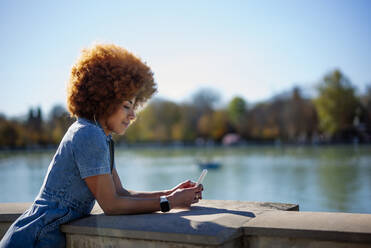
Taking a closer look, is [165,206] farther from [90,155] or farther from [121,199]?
[90,155]

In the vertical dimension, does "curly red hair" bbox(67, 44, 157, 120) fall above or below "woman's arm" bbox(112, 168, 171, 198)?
above

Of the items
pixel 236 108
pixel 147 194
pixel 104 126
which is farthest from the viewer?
pixel 236 108

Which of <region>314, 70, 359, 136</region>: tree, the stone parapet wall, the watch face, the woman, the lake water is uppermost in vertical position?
<region>314, 70, 359, 136</region>: tree

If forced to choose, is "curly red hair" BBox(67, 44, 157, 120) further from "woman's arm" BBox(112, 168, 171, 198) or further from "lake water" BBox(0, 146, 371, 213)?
"lake water" BBox(0, 146, 371, 213)

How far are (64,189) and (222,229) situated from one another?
32.2 inches

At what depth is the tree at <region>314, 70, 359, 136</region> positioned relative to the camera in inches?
2603

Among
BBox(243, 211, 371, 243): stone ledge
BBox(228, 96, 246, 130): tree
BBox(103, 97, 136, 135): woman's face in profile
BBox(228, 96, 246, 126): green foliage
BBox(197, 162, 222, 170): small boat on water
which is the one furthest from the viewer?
BBox(228, 96, 246, 126): green foliage

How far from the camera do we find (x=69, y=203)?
217cm

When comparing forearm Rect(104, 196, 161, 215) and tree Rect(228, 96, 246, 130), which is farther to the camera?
tree Rect(228, 96, 246, 130)

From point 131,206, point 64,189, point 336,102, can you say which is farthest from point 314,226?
point 336,102

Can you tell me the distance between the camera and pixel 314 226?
73.8 inches

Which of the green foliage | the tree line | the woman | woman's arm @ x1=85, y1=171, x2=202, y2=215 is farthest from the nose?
the green foliage

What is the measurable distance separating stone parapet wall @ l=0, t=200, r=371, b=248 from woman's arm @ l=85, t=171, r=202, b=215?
4cm

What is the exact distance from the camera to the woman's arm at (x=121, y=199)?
207 centimetres
